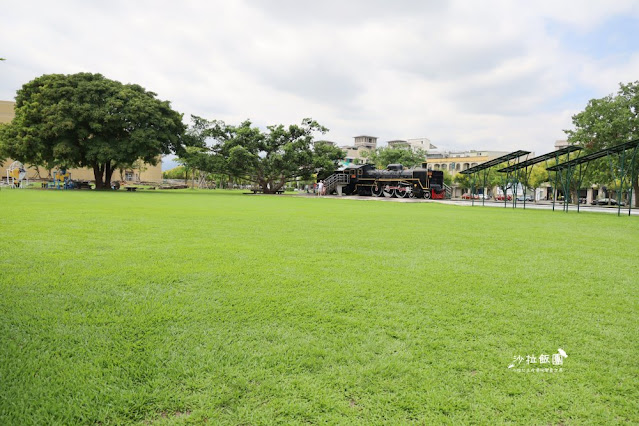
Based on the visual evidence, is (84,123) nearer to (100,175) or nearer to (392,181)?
(100,175)

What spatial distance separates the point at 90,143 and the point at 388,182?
25450mm

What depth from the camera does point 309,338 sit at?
2848 millimetres

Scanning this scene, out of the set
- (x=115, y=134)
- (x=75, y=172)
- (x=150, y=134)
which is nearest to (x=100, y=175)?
(x=115, y=134)

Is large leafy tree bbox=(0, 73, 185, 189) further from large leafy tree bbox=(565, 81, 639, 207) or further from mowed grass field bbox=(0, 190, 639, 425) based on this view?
large leafy tree bbox=(565, 81, 639, 207)

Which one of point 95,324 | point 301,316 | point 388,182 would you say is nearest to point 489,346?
point 301,316

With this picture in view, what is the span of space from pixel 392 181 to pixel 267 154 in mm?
13433

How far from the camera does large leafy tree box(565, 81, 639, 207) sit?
1022 inches

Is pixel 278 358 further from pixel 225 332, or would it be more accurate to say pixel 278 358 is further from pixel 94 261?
pixel 94 261

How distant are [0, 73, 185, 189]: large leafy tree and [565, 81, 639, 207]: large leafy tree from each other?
108 feet

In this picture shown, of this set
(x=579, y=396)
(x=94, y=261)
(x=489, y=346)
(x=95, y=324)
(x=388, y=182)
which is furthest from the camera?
(x=388, y=182)

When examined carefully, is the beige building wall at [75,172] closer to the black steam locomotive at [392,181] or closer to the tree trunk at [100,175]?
the tree trunk at [100,175]

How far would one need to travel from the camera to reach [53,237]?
678cm

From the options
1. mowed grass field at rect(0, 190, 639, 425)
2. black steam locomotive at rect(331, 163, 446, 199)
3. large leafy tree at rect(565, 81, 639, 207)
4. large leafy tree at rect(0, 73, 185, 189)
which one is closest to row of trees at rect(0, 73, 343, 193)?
large leafy tree at rect(0, 73, 185, 189)

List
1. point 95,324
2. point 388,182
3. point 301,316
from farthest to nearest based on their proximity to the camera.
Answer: point 388,182, point 301,316, point 95,324
